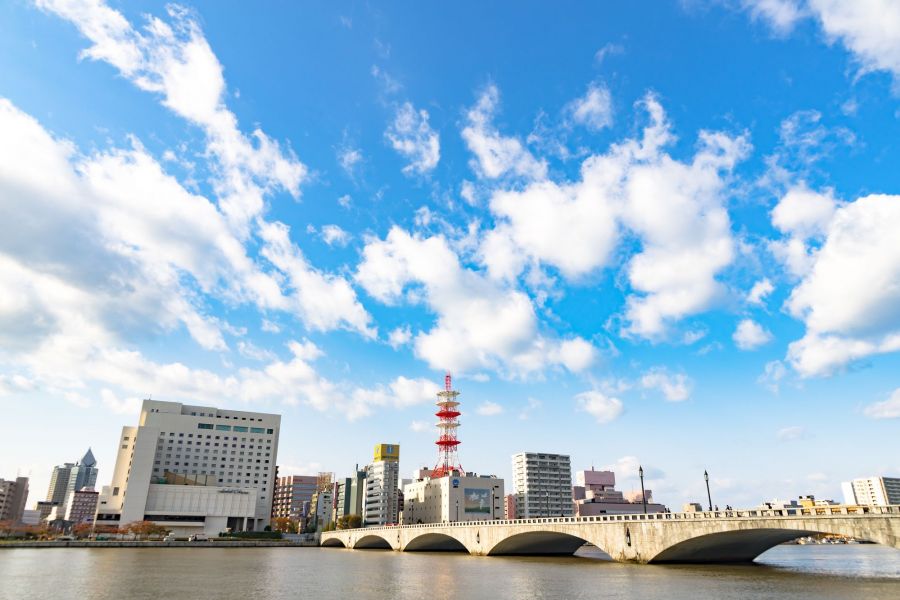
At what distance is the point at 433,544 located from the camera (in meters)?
112

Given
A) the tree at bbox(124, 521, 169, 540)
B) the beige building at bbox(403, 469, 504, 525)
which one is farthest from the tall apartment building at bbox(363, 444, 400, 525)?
the tree at bbox(124, 521, 169, 540)

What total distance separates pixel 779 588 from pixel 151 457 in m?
161

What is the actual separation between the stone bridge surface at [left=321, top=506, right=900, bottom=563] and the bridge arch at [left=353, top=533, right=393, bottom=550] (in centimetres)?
3474

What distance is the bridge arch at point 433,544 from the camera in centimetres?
10269

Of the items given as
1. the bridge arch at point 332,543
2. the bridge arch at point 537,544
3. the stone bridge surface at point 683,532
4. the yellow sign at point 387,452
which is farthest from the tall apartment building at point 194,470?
the bridge arch at point 537,544

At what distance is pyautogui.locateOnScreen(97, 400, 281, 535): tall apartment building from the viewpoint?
153250 mm

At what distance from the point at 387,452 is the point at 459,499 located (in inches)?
2047

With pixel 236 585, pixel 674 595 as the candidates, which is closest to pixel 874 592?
pixel 674 595

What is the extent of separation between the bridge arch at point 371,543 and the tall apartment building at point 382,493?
42.1 metres

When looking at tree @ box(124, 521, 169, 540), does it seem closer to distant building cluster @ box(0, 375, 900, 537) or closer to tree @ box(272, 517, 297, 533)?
distant building cluster @ box(0, 375, 900, 537)

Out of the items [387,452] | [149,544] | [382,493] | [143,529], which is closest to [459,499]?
[382,493]

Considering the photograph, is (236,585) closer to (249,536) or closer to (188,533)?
(249,536)

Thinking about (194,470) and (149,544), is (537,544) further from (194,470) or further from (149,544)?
(194,470)

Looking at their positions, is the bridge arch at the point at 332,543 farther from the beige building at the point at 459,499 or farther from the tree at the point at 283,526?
the tree at the point at 283,526
